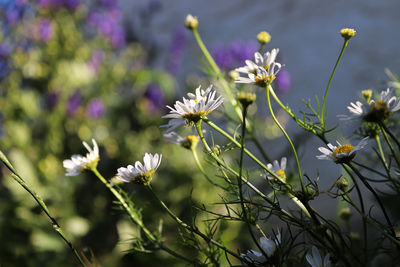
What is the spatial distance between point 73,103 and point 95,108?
0.26ft

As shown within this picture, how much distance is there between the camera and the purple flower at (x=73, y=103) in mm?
1441

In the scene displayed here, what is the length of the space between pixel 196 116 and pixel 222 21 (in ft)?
5.44

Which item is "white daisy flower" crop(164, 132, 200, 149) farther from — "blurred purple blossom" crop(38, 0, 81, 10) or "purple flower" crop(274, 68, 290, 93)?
"blurred purple blossom" crop(38, 0, 81, 10)

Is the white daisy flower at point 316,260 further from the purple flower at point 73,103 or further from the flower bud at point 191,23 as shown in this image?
the purple flower at point 73,103

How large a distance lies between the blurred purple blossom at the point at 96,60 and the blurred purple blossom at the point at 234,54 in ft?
2.56

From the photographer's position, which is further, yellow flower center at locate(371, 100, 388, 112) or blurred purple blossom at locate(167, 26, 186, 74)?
blurred purple blossom at locate(167, 26, 186, 74)

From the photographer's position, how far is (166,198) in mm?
1296

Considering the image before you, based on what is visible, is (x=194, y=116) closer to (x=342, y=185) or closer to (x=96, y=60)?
(x=342, y=185)

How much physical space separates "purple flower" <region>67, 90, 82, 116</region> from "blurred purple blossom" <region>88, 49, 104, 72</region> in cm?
17

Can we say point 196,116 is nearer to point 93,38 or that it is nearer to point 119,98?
point 119,98

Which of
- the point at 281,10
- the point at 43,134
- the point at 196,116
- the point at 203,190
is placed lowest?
the point at 203,190

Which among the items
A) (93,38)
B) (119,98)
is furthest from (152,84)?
(93,38)

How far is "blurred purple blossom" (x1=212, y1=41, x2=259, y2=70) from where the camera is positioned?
2.73 feet

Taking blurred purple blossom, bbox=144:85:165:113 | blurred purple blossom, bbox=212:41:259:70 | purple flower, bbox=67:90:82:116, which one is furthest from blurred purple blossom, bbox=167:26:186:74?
blurred purple blossom, bbox=212:41:259:70
